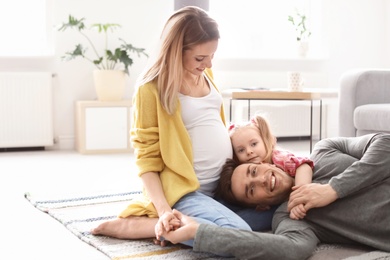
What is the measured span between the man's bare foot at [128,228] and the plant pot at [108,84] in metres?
2.61

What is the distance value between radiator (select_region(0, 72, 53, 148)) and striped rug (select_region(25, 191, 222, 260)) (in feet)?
6.17

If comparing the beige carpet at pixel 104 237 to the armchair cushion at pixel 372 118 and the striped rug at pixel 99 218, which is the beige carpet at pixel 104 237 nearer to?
→ the striped rug at pixel 99 218

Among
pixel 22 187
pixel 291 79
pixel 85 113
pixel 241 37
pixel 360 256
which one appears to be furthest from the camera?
pixel 241 37

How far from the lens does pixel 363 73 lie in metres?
3.38

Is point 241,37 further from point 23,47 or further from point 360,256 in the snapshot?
point 360,256

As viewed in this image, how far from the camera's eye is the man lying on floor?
1686mm

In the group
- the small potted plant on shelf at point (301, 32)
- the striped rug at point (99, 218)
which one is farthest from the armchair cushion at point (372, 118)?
the small potted plant on shelf at point (301, 32)

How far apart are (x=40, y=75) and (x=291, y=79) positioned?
196 centimetres

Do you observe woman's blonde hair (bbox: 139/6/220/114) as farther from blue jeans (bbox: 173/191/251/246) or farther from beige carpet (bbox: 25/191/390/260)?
beige carpet (bbox: 25/191/390/260)

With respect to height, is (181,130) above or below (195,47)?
below

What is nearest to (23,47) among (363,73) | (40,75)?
(40,75)

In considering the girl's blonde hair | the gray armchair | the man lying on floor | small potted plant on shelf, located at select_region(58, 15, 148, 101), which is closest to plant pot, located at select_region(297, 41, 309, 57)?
small potted plant on shelf, located at select_region(58, 15, 148, 101)

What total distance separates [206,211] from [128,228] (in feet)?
1.03

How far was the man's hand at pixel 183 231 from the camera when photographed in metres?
1.68
